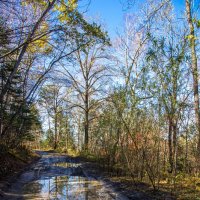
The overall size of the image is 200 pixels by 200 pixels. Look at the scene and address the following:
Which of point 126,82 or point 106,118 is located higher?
point 126,82

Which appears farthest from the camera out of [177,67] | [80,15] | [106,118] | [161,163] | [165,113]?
[106,118]

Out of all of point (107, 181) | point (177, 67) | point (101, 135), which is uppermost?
point (177, 67)

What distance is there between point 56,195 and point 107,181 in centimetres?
323

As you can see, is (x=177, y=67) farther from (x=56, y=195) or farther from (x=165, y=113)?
(x=56, y=195)

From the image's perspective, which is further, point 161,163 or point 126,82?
point 161,163

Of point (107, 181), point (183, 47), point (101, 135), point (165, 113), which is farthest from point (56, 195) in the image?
point (101, 135)

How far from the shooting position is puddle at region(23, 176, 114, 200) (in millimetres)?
8180

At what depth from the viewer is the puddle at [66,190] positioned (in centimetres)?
818

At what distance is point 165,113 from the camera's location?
26.4 feet

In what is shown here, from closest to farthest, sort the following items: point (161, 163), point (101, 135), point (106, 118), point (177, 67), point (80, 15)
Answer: point (177, 67) → point (80, 15) → point (161, 163) → point (106, 118) → point (101, 135)

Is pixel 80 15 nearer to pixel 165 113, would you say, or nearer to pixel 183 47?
pixel 183 47

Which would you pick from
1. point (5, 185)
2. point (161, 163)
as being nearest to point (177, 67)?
Result: point (161, 163)

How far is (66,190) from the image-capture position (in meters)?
9.16

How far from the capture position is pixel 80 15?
391 inches
